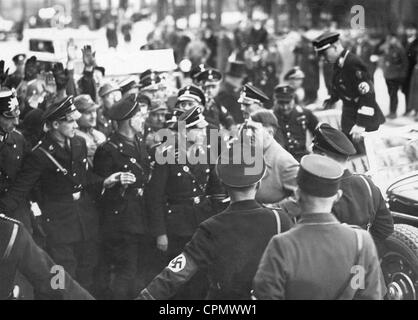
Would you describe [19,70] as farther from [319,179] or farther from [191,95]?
[319,179]

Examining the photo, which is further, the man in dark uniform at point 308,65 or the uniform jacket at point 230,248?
the man in dark uniform at point 308,65

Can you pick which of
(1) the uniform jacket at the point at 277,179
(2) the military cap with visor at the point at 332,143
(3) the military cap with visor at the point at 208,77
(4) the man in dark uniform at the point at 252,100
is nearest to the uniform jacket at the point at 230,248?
(2) the military cap with visor at the point at 332,143

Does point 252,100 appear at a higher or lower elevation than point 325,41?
lower

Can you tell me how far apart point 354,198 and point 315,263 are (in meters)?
1.03

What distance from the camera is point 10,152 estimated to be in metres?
4.96

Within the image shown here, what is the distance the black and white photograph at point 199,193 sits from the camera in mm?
2949

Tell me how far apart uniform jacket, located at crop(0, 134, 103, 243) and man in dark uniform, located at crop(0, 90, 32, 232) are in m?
0.11

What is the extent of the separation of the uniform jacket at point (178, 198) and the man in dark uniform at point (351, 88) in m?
1.55

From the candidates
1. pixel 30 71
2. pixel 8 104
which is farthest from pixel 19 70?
pixel 8 104

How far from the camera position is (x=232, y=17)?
103 feet

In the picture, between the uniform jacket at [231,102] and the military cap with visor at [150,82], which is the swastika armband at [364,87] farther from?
the military cap with visor at [150,82]

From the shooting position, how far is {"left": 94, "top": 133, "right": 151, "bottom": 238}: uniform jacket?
4.96m

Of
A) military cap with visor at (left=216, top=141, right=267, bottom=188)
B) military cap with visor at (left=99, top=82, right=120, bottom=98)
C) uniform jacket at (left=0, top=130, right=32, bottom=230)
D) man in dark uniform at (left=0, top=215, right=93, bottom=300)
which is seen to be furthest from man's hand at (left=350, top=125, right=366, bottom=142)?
man in dark uniform at (left=0, top=215, right=93, bottom=300)

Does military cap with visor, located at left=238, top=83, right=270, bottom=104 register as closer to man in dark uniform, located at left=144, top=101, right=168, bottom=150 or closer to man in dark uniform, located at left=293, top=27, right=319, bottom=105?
man in dark uniform, located at left=144, top=101, right=168, bottom=150
